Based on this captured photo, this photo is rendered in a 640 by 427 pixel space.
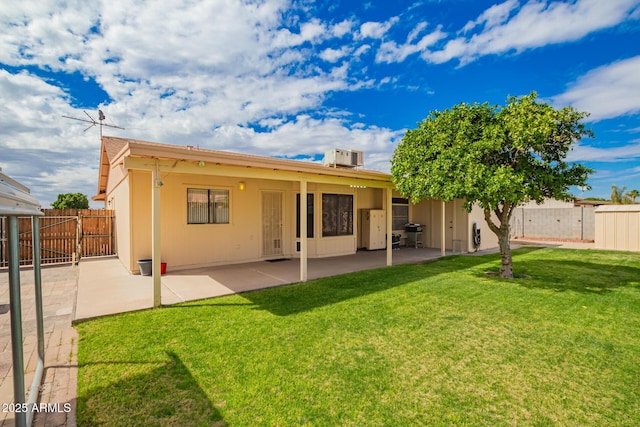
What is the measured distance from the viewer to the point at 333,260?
34.9 feet

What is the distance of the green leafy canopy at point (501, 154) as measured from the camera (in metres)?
6.63

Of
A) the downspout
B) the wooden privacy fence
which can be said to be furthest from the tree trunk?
the wooden privacy fence

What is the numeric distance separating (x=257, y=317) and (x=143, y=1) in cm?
672

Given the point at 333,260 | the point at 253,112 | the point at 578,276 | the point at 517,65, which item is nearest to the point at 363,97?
the point at 253,112

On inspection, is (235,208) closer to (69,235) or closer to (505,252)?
(69,235)

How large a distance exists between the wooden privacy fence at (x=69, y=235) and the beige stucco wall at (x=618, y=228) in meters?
21.7

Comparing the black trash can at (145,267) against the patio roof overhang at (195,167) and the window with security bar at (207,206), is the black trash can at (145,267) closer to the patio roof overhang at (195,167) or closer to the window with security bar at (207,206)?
the window with security bar at (207,206)

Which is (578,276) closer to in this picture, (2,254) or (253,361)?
(253,361)

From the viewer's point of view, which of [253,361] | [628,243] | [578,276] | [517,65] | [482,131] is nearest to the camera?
[253,361]

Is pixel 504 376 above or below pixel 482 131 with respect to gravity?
below

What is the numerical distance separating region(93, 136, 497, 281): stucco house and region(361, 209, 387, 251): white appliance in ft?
0.77

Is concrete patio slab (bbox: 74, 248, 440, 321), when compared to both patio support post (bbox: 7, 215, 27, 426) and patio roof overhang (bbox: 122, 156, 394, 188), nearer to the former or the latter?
patio roof overhang (bbox: 122, 156, 394, 188)

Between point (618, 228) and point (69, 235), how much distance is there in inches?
915

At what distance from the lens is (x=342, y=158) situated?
12695mm
